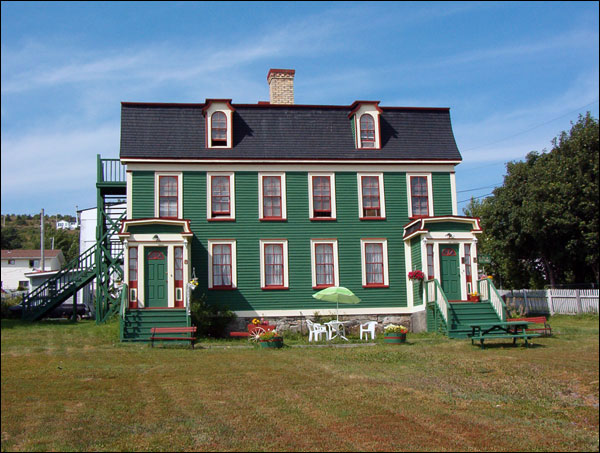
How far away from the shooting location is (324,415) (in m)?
10.0

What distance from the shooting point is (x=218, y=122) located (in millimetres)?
26719

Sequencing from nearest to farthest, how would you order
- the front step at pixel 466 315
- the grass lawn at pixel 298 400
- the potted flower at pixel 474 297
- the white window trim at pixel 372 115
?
the grass lawn at pixel 298 400 → the front step at pixel 466 315 → the potted flower at pixel 474 297 → the white window trim at pixel 372 115

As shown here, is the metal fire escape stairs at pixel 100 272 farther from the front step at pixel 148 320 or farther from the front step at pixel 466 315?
the front step at pixel 466 315

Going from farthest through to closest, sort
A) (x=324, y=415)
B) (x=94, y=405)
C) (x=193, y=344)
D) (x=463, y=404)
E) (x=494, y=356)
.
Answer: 1. (x=193, y=344)
2. (x=494, y=356)
3. (x=463, y=404)
4. (x=324, y=415)
5. (x=94, y=405)

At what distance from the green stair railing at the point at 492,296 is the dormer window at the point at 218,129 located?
11.6 m

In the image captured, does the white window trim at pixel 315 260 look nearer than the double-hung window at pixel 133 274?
No

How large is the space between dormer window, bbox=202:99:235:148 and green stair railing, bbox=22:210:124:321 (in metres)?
5.67

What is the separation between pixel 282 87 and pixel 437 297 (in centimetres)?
1193

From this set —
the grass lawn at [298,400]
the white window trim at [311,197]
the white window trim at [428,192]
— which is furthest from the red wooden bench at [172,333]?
the white window trim at [428,192]

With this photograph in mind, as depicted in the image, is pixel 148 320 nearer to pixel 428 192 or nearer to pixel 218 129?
pixel 218 129

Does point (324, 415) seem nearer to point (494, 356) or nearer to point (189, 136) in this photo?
point (494, 356)

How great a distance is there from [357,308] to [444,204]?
18.5ft

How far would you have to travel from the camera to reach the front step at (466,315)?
2197 cm

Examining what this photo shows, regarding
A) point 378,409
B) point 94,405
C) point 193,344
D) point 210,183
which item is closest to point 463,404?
point 378,409
